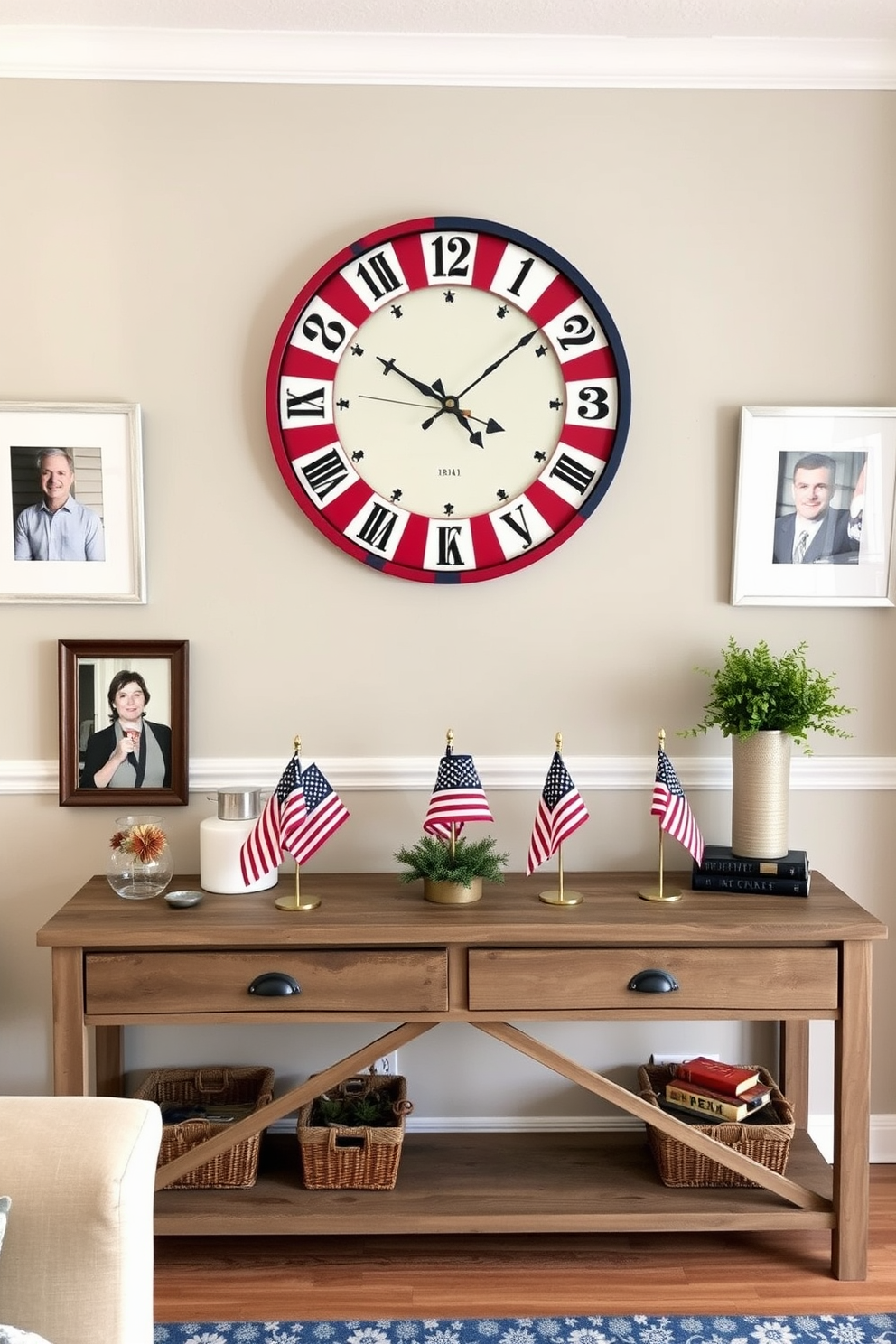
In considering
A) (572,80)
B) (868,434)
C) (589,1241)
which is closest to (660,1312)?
(589,1241)

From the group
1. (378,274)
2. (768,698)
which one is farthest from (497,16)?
(768,698)

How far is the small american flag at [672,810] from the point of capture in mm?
2230

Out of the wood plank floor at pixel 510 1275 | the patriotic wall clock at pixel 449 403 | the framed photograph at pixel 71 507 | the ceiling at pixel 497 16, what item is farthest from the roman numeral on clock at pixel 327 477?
the wood plank floor at pixel 510 1275

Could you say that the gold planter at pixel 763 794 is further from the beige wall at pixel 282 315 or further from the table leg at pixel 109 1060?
the table leg at pixel 109 1060

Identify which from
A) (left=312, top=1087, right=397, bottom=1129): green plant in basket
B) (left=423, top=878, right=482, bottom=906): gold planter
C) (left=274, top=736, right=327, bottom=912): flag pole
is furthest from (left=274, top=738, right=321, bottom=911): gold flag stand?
(left=312, top=1087, right=397, bottom=1129): green plant in basket

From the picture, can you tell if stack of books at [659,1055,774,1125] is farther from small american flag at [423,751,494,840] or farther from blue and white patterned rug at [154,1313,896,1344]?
small american flag at [423,751,494,840]

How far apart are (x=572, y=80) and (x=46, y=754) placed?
193cm

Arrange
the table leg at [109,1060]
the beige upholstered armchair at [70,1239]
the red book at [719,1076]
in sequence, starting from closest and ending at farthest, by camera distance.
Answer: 1. the beige upholstered armchair at [70,1239]
2. the red book at [719,1076]
3. the table leg at [109,1060]

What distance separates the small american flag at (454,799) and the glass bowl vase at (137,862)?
22.5 inches

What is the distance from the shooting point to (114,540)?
2.47 m

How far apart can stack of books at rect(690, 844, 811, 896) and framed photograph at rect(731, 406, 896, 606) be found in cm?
60

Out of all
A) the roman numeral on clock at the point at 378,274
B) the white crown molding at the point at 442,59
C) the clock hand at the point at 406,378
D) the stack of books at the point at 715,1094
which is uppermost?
the white crown molding at the point at 442,59

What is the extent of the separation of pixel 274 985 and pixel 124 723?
75cm

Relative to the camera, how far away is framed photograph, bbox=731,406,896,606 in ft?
8.15
